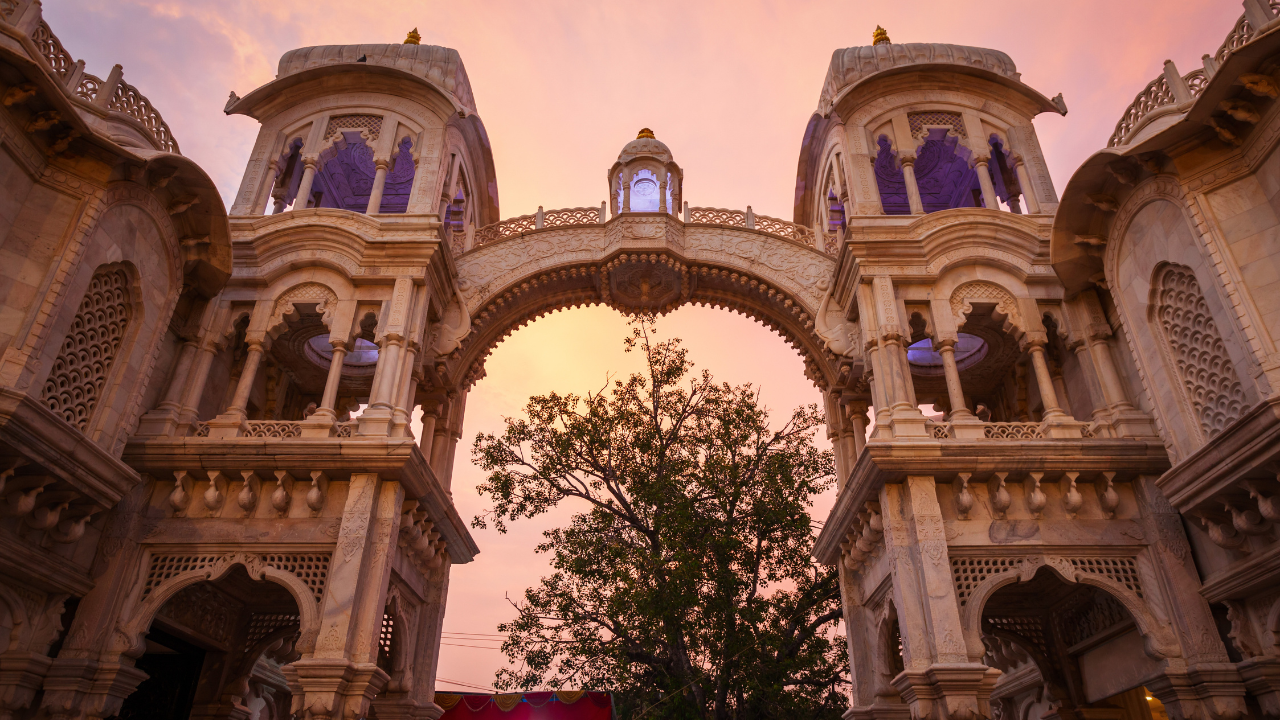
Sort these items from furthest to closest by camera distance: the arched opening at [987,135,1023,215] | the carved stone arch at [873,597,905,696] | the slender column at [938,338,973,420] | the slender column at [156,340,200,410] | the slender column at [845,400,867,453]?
the arched opening at [987,135,1023,215] → the slender column at [845,400,867,453] → the carved stone arch at [873,597,905,696] → the slender column at [156,340,200,410] → the slender column at [938,338,973,420]

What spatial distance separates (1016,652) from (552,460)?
32.0 ft

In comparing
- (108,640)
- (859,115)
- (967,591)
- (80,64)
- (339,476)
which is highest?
(859,115)

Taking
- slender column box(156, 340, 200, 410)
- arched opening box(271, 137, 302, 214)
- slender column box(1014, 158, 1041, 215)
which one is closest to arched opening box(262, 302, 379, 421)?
slender column box(156, 340, 200, 410)

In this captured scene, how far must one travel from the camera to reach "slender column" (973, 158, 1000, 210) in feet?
45.5

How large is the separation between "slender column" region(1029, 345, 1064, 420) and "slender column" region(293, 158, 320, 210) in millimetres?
12488

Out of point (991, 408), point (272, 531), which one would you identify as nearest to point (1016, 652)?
point (991, 408)

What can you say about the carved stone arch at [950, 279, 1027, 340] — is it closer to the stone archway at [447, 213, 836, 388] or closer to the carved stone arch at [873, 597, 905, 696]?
the stone archway at [447, 213, 836, 388]

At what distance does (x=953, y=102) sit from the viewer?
15.4m

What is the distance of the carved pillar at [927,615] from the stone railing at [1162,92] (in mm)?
5887

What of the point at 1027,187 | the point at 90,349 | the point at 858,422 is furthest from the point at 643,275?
the point at 90,349

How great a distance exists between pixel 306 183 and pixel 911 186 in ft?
36.4

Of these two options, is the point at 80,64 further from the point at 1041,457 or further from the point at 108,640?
the point at 1041,457

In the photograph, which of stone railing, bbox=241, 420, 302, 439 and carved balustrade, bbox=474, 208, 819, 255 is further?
carved balustrade, bbox=474, 208, 819, 255

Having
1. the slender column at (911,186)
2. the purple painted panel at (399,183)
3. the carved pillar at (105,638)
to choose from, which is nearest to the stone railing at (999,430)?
the slender column at (911,186)
